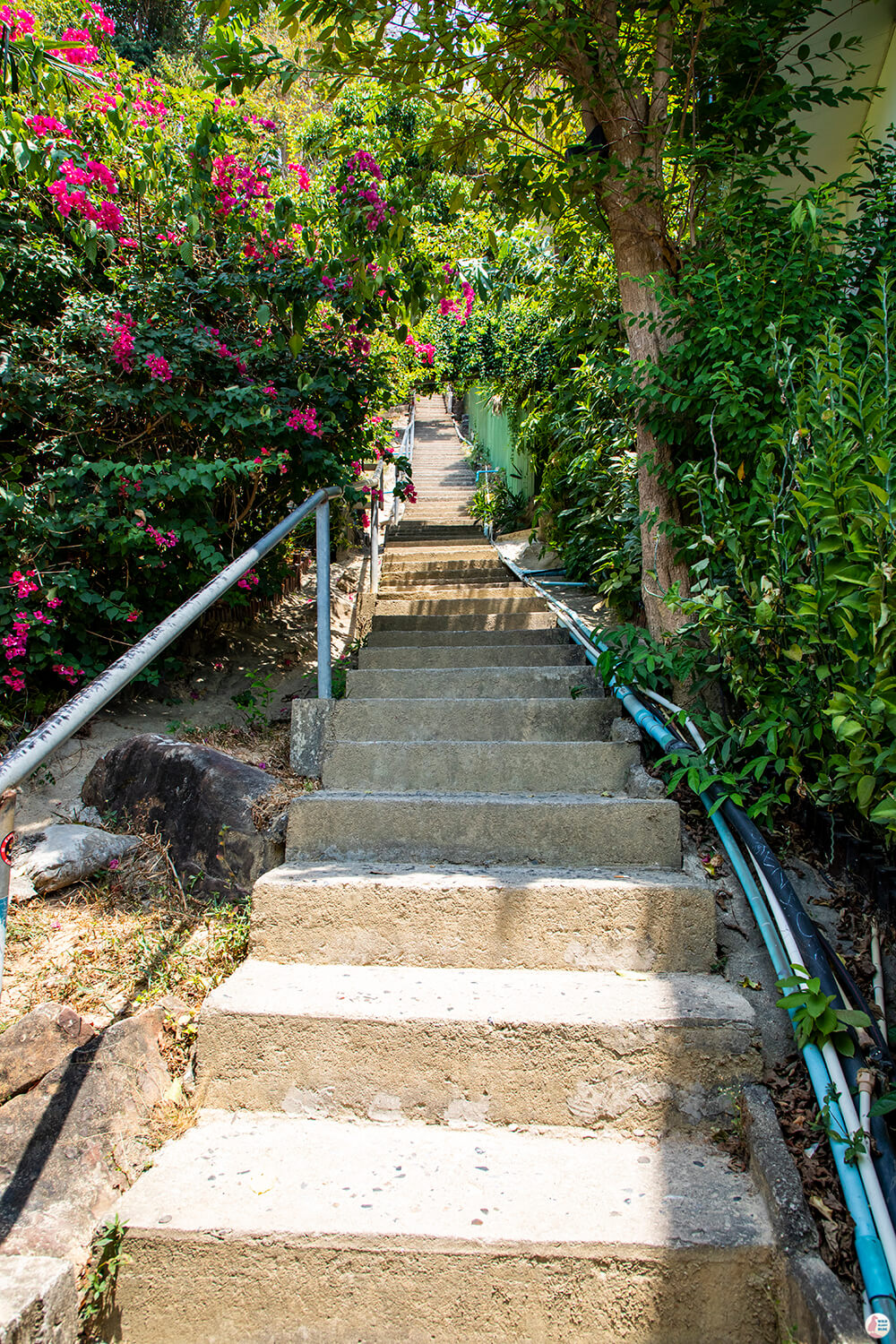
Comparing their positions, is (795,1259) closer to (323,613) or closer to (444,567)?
(323,613)

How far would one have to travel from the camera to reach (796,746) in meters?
2.13

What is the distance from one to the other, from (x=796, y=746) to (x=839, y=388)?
36.7 inches

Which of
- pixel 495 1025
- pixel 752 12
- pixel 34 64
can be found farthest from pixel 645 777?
pixel 34 64

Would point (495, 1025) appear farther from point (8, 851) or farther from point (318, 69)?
point (318, 69)

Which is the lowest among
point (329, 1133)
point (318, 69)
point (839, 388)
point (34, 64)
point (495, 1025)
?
point (329, 1133)

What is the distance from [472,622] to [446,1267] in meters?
3.34

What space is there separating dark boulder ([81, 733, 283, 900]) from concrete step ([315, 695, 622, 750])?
40 cm

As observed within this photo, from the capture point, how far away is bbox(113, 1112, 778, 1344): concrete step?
140cm

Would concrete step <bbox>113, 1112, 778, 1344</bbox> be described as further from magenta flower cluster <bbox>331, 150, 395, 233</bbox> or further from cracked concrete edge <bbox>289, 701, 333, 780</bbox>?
magenta flower cluster <bbox>331, 150, 395, 233</bbox>

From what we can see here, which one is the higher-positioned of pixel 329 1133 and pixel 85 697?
pixel 85 697

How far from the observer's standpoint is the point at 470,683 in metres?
3.36

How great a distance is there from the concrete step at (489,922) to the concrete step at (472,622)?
7.83 feet

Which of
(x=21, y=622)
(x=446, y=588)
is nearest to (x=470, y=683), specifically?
(x=446, y=588)

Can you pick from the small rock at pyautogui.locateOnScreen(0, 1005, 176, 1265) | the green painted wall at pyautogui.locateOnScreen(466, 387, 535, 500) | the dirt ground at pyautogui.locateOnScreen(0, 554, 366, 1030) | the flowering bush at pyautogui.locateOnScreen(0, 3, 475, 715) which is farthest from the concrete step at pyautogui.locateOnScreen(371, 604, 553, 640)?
the green painted wall at pyautogui.locateOnScreen(466, 387, 535, 500)
